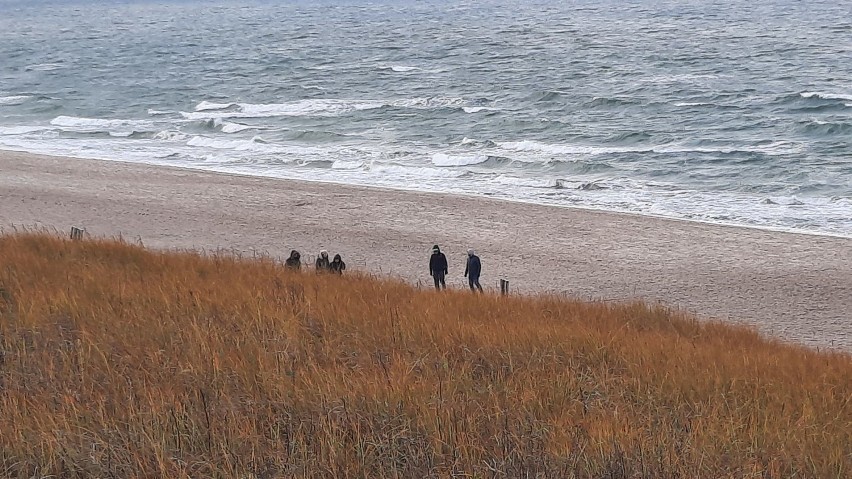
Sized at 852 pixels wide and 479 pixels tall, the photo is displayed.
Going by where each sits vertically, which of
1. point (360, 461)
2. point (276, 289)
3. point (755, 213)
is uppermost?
point (360, 461)

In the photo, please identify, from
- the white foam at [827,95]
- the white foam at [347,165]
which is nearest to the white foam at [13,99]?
the white foam at [347,165]

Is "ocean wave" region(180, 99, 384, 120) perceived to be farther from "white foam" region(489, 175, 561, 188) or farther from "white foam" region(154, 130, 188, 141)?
"white foam" region(489, 175, 561, 188)

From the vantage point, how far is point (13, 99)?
49.4 meters

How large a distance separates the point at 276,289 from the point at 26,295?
2408 millimetres

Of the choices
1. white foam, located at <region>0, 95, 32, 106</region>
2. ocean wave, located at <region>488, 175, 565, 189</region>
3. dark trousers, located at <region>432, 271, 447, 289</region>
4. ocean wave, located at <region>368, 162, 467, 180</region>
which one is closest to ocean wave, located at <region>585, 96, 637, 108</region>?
ocean wave, located at <region>368, 162, 467, 180</region>

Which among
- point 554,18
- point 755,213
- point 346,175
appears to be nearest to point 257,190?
point 346,175

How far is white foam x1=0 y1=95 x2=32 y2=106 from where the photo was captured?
48372 mm

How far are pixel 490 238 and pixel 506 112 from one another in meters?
20.8

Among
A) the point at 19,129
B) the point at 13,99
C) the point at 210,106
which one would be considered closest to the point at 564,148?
the point at 210,106

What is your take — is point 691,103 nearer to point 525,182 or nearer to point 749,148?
point 749,148

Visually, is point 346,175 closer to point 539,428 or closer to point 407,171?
point 407,171

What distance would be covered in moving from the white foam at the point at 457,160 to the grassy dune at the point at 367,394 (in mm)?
22363

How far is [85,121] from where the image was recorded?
42.0 meters

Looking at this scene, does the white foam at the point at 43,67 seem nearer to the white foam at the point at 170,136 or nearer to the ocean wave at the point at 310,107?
the ocean wave at the point at 310,107
